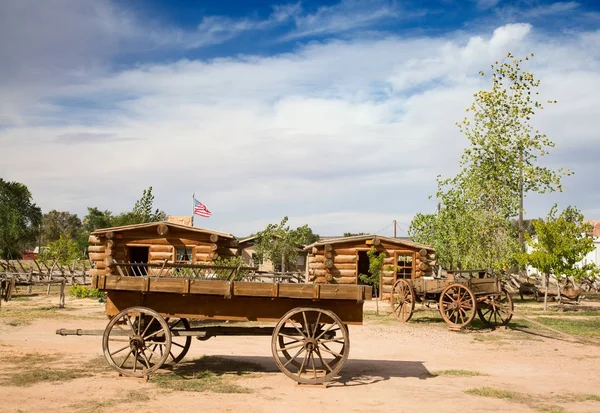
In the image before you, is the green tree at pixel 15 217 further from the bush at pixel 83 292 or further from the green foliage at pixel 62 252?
the bush at pixel 83 292

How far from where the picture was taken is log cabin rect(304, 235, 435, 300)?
25859 mm

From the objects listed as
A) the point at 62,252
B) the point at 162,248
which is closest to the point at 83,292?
the point at 162,248

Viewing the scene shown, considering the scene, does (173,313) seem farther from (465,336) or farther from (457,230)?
(457,230)

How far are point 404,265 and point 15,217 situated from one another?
45.7 metres

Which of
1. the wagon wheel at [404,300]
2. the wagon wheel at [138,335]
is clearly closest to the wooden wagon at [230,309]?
the wagon wheel at [138,335]

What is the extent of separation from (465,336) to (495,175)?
1634 cm

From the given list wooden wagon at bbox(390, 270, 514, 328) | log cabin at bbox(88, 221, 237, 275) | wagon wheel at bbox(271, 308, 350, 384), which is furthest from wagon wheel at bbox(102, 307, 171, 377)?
Answer: log cabin at bbox(88, 221, 237, 275)

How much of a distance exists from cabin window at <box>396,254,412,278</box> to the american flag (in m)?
10.5

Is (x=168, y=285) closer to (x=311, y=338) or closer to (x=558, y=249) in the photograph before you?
(x=311, y=338)

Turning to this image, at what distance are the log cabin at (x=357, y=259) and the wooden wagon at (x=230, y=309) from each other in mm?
16964

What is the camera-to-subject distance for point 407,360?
11.3m

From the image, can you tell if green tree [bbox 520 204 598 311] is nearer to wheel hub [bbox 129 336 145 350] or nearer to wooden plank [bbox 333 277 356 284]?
wooden plank [bbox 333 277 356 284]

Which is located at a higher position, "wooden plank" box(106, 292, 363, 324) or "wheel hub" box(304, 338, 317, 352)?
"wooden plank" box(106, 292, 363, 324)

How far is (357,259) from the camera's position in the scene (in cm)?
2638
